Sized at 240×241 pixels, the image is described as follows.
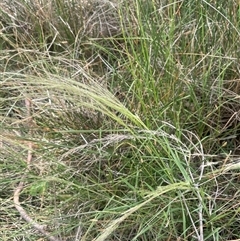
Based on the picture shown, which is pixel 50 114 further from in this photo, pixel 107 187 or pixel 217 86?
pixel 217 86

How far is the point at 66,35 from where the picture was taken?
1.71m

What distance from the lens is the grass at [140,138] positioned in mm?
1176

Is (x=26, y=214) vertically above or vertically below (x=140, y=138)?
below

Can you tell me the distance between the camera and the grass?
118 cm

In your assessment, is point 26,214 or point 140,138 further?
point 26,214

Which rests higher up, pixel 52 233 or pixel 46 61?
pixel 46 61

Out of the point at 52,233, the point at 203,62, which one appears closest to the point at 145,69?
the point at 203,62

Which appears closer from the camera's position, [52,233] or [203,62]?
[52,233]

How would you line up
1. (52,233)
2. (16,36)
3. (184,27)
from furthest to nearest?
(16,36) < (184,27) < (52,233)

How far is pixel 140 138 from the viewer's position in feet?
3.95

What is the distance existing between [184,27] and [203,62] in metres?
0.13

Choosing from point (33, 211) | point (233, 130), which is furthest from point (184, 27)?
point (33, 211)

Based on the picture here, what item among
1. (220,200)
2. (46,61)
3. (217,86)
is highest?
(46,61)

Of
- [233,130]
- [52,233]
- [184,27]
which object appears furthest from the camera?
[184,27]
